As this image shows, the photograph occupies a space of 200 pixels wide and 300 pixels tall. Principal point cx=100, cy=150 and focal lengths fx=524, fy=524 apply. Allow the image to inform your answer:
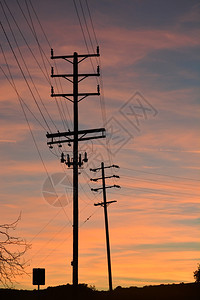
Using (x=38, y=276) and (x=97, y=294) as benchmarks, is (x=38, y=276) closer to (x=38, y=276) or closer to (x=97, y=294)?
(x=38, y=276)

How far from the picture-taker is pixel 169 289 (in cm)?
4191

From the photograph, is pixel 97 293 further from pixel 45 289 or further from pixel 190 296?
pixel 190 296

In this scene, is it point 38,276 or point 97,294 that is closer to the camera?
point 38,276

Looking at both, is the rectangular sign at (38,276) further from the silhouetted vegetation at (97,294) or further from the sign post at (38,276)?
the silhouetted vegetation at (97,294)

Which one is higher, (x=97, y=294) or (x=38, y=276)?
(x=97, y=294)

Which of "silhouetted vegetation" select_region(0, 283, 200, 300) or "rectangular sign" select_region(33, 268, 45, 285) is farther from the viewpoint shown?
"silhouetted vegetation" select_region(0, 283, 200, 300)

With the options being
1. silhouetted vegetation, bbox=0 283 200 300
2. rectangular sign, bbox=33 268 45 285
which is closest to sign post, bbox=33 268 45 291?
rectangular sign, bbox=33 268 45 285

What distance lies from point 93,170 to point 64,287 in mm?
18080

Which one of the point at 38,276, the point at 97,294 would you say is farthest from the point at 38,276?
the point at 97,294

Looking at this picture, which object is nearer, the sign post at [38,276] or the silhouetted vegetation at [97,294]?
the sign post at [38,276]

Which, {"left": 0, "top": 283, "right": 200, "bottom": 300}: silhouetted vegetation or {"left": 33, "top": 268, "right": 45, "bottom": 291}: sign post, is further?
{"left": 0, "top": 283, "right": 200, "bottom": 300}: silhouetted vegetation

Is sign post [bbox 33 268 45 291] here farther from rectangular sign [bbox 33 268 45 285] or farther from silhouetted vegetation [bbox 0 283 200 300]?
silhouetted vegetation [bbox 0 283 200 300]

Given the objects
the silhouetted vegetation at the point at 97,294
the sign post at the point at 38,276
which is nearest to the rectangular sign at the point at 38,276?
the sign post at the point at 38,276

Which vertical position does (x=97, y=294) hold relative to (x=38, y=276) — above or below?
above
